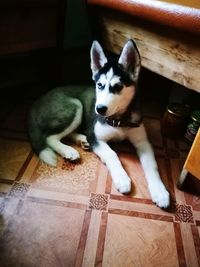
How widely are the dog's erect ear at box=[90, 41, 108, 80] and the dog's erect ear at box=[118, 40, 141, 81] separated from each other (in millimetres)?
117

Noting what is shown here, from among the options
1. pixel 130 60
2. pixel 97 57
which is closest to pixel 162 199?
pixel 130 60

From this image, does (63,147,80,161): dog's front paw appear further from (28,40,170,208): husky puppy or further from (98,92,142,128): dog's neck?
(98,92,142,128): dog's neck

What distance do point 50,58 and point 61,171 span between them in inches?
40.1

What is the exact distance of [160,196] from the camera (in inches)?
54.7

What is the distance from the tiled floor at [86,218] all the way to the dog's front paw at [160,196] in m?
0.04

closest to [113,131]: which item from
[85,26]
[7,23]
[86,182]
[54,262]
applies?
[86,182]

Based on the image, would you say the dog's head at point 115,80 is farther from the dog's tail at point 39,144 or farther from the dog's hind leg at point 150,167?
the dog's tail at point 39,144

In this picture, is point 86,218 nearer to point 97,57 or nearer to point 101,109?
point 101,109

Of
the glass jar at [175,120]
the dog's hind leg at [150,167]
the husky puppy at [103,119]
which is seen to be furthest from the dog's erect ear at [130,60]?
the glass jar at [175,120]

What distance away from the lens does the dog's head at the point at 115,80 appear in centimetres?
147

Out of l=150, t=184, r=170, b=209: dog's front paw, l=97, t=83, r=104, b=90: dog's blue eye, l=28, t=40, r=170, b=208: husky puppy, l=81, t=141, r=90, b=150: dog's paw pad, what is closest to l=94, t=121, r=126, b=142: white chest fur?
l=28, t=40, r=170, b=208: husky puppy

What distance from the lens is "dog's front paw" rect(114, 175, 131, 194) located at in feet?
4.74

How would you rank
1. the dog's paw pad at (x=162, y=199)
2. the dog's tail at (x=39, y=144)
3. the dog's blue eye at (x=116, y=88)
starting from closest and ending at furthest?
the dog's paw pad at (x=162, y=199) < the dog's blue eye at (x=116, y=88) < the dog's tail at (x=39, y=144)

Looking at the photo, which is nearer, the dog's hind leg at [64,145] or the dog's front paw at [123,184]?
the dog's front paw at [123,184]
